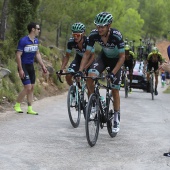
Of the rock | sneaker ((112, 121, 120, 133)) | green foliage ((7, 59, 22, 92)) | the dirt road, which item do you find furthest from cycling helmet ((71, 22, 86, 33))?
green foliage ((7, 59, 22, 92))

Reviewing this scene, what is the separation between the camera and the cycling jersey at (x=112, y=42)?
7594 millimetres

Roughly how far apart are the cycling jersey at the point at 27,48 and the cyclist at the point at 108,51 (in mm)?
2722

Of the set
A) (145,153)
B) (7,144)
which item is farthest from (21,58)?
(145,153)

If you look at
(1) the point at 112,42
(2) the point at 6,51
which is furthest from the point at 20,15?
(1) the point at 112,42

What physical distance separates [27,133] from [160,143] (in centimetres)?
229

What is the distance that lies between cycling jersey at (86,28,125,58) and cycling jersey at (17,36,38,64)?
9.33 feet

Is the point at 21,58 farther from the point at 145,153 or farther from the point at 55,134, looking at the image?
the point at 145,153

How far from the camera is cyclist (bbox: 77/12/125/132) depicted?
7.32m

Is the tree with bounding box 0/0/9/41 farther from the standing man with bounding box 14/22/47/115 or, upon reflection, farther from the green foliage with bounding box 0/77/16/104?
the standing man with bounding box 14/22/47/115

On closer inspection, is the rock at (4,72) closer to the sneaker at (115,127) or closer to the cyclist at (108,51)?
the cyclist at (108,51)

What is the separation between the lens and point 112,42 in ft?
25.2

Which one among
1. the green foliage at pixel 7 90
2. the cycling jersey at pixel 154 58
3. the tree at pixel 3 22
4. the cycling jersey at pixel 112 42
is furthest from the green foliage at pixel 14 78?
the cycling jersey at pixel 112 42

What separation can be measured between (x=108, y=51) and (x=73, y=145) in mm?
1783

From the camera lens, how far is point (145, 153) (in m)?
6.70
